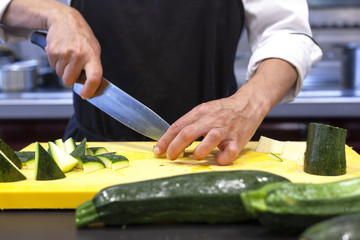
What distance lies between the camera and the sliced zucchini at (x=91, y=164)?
4.95 ft

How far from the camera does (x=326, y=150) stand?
1.45 meters

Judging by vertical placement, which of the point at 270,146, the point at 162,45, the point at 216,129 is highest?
the point at 162,45

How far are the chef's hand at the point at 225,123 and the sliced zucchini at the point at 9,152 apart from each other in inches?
17.1

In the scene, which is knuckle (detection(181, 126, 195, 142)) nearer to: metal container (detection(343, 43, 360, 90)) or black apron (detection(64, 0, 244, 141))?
black apron (detection(64, 0, 244, 141))

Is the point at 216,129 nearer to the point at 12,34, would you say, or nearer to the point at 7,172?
the point at 7,172

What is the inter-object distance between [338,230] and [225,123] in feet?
2.82

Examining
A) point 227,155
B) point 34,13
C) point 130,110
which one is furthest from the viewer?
point 34,13

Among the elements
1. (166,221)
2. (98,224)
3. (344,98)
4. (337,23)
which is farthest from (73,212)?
(337,23)

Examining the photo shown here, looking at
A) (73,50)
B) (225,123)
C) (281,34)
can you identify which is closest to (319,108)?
(281,34)

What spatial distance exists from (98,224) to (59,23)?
0.96m

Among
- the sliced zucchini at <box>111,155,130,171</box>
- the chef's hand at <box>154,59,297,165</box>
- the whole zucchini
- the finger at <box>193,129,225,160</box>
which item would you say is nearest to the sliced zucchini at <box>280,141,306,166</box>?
the chef's hand at <box>154,59,297,165</box>

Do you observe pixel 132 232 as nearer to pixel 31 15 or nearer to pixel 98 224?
pixel 98 224

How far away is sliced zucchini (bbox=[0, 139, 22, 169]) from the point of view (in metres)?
1.53

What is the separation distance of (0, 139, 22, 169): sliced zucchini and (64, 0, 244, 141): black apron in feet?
2.24
